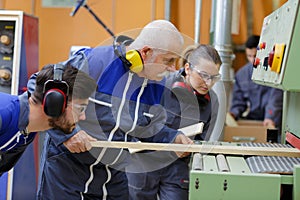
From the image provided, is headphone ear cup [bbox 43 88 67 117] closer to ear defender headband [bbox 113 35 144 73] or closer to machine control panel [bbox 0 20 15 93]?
ear defender headband [bbox 113 35 144 73]

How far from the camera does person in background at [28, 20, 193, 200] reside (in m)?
1.78

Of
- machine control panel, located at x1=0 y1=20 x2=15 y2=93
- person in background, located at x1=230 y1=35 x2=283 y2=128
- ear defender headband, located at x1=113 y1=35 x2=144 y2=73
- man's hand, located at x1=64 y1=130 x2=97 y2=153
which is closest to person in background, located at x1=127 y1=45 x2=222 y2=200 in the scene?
ear defender headband, located at x1=113 y1=35 x2=144 y2=73

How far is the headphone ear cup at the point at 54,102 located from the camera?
53.4 inches

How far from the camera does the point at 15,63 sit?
2410 mm

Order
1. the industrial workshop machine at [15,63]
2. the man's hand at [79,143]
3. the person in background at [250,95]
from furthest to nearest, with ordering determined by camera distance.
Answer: the person in background at [250,95] → the industrial workshop machine at [15,63] → the man's hand at [79,143]

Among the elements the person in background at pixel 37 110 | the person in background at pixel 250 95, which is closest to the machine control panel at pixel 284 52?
the person in background at pixel 37 110

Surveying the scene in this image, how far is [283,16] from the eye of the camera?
1.55 metres

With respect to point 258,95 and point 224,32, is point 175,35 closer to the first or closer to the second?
point 224,32

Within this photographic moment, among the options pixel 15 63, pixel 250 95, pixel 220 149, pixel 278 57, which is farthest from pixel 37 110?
pixel 250 95

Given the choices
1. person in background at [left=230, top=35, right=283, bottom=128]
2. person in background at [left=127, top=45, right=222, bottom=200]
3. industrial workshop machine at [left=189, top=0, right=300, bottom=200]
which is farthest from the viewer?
person in background at [left=230, top=35, right=283, bottom=128]

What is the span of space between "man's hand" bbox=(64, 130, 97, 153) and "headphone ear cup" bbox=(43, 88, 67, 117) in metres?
0.33

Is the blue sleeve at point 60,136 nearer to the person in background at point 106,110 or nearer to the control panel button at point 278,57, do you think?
the person in background at point 106,110

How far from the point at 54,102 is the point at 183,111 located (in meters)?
0.84

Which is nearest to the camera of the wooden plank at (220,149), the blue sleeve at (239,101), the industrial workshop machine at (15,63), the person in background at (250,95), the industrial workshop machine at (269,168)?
the industrial workshop machine at (269,168)
